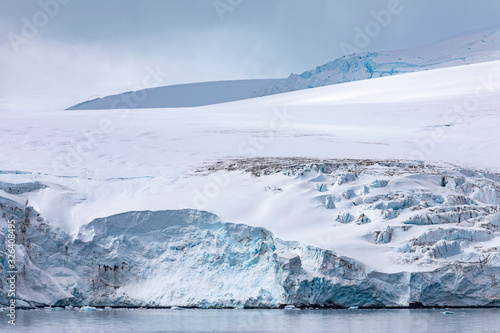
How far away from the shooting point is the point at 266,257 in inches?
867

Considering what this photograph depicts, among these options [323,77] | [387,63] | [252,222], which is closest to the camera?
[252,222]

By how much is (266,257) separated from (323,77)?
55.5m

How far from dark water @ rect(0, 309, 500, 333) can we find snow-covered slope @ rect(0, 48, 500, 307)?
758mm

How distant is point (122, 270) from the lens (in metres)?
23.0

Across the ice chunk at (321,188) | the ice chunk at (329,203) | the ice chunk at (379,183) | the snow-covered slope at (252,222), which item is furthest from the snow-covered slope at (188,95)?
the ice chunk at (329,203)

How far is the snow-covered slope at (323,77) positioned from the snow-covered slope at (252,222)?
134 feet

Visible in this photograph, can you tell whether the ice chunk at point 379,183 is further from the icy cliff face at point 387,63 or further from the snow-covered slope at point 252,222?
the icy cliff face at point 387,63

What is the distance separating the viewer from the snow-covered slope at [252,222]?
21219 millimetres

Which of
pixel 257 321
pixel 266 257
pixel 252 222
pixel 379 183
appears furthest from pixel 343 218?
pixel 257 321

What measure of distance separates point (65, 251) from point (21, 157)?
8.27 metres

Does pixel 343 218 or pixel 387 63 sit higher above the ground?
pixel 387 63

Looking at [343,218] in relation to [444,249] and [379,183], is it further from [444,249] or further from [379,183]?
[444,249]

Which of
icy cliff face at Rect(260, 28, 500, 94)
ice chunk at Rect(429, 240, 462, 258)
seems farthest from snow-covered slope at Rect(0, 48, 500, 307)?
icy cliff face at Rect(260, 28, 500, 94)

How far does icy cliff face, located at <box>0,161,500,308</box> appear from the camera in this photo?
831 inches
